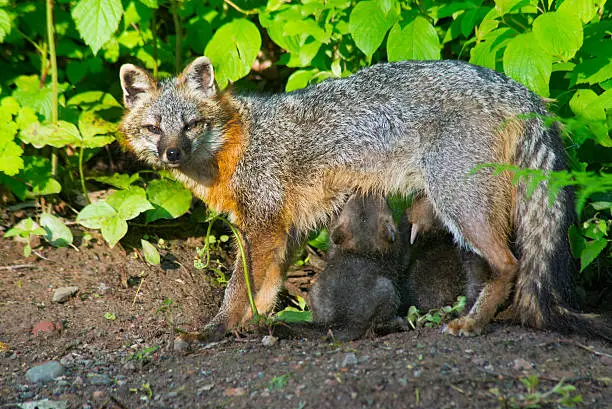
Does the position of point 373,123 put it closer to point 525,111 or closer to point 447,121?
point 447,121

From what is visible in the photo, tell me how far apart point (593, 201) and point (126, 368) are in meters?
4.35

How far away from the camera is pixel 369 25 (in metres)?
A: 6.65

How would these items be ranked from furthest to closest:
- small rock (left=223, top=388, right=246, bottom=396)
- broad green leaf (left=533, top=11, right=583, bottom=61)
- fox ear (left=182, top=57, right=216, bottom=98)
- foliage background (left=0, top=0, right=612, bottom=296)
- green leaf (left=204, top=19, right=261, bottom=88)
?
green leaf (left=204, top=19, right=261, bottom=88)
fox ear (left=182, top=57, right=216, bottom=98)
foliage background (left=0, top=0, right=612, bottom=296)
broad green leaf (left=533, top=11, right=583, bottom=61)
small rock (left=223, top=388, right=246, bottom=396)

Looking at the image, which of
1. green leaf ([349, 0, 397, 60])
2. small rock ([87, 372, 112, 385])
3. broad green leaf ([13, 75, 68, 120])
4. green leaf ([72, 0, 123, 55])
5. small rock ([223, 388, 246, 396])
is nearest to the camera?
small rock ([223, 388, 246, 396])

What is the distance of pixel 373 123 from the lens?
6715 millimetres

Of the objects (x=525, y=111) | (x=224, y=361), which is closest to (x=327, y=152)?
(x=525, y=111)

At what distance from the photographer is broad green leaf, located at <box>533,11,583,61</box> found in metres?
5.74

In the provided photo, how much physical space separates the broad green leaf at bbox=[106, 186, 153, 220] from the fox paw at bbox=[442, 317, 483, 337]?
3471 millimetres

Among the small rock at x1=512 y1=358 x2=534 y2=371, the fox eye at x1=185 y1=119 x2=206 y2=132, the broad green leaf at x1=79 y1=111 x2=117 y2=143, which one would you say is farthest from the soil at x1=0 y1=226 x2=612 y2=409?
the fox eye at x1=185 y1=119 x2=206 y2=132

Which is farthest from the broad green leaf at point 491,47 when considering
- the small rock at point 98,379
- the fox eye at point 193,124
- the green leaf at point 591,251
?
the small rock at point 98,379

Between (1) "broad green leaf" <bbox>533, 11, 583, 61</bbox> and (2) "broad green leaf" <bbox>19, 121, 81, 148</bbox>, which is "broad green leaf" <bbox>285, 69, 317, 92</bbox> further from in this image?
(1) "broad green leaf" <bbox>533, 11, 583, 61</bbox>

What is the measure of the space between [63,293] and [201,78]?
2.56 meters

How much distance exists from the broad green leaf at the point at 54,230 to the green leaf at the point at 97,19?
1993 mm

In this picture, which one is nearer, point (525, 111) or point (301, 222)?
point (525, 111)
